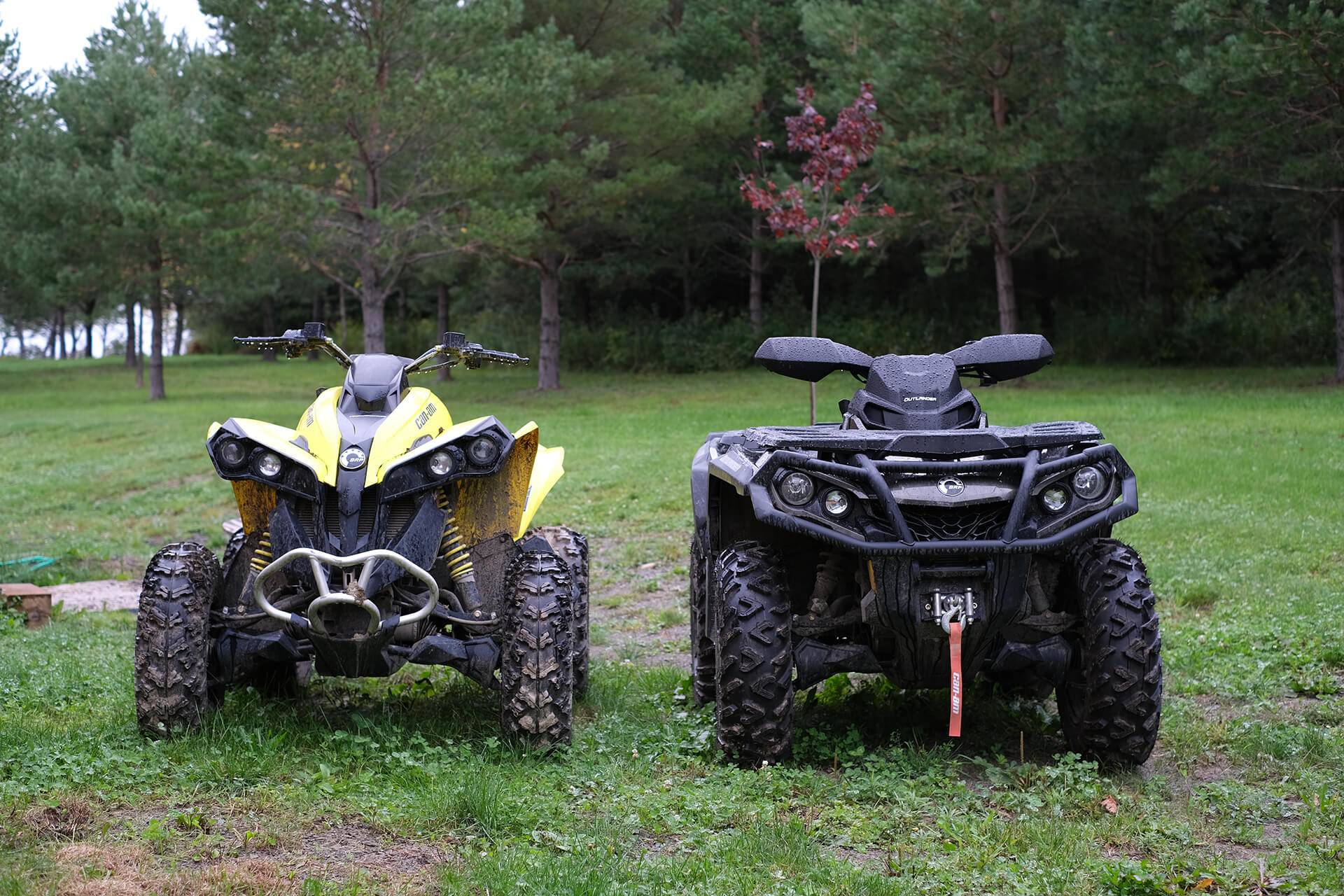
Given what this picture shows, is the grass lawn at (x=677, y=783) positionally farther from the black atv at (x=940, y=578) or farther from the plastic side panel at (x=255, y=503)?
the plastic side panel at (x=255, y=503)

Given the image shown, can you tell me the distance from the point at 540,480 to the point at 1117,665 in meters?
2.50

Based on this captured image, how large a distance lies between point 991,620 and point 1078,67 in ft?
68.2

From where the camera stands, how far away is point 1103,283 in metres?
34.4

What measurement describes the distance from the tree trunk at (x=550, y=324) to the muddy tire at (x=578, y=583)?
24.0 m

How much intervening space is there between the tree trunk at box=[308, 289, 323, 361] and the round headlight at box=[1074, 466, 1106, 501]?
1920 inches

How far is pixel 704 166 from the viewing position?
32.4 metres

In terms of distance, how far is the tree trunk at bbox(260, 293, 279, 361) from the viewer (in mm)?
57513

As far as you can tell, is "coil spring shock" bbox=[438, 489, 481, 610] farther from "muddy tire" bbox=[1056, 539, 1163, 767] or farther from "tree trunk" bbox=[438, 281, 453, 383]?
"tree trunk" bbox=[438, 281, 453, 383]

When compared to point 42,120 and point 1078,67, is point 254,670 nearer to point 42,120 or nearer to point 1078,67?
point 1078,67

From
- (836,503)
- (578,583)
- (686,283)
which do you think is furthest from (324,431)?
(686,283)

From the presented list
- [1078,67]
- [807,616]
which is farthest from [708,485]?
[1078,67]

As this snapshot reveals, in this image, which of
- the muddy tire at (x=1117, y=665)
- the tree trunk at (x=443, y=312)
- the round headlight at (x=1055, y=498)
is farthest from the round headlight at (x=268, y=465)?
the tree trunk at (x=443, y=312)

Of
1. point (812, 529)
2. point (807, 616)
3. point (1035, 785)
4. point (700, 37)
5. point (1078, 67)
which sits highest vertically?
point (700, 37)

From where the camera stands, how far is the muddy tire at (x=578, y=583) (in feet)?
19.2
